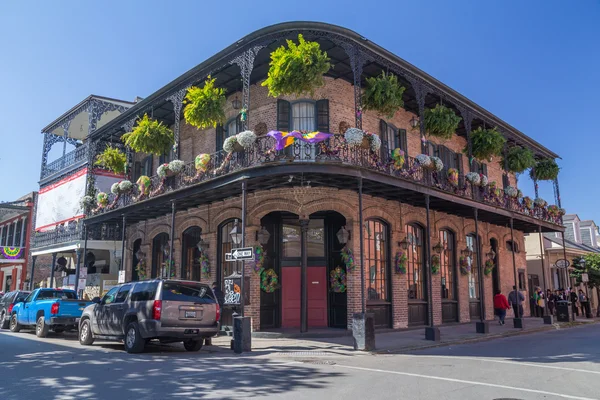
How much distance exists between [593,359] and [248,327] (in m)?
7.86

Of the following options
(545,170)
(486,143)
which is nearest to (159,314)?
(486,143)

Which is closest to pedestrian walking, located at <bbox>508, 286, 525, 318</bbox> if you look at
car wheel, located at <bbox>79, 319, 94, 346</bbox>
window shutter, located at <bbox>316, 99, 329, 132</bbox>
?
window shutter, located at <bbox>316, 99, 329, 132</bbox>

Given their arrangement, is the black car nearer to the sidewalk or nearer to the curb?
the sidewalk

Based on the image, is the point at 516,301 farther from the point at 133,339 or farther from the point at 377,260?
the point at 133,339

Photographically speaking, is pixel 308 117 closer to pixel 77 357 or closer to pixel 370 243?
pixel 370 243

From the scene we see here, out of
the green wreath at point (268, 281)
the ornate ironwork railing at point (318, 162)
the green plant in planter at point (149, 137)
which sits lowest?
the green wreath at point (268, 281)

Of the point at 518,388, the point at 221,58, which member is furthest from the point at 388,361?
the point at 221,58

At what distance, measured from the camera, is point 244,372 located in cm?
841

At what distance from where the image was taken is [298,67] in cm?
1238

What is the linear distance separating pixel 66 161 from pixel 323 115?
17.7 m

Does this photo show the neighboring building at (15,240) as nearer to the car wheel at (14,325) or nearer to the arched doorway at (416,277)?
the car wheel at (14,325)

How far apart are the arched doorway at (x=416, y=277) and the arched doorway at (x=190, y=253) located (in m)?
8.12

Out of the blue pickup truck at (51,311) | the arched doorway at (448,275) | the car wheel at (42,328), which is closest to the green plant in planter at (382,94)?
the arched doorway at (448,275)

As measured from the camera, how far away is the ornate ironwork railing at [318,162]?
13016 mm
